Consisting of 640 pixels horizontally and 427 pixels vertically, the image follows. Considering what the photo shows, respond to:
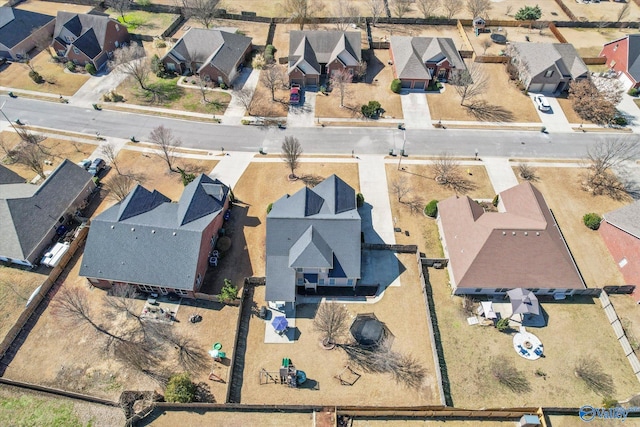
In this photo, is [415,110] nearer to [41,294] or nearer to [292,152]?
[292,152]

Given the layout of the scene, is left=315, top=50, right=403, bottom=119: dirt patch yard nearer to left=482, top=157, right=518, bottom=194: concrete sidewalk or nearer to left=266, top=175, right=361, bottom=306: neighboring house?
left=482, top=157, right=518, bottom=194: concrete sidewalk

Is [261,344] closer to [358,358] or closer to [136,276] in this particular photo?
[358,358]

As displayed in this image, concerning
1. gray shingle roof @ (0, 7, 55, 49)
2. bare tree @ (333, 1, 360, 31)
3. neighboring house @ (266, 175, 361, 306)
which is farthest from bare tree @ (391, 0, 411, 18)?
gray shingle roof @ (0, 7, 55, 49)

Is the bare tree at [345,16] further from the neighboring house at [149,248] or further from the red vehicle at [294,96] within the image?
the neighboring house at [149,248]

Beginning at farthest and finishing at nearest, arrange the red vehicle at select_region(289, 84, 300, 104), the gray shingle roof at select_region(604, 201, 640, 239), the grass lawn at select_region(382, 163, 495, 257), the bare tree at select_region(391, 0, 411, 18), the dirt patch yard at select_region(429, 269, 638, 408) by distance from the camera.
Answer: the bare tree at select_region(391, 0, 411, 18), the red vehicle at select_region(289, 84, 300, 104), the grass lawn at select_region(382, 163, 495, 257), the gray shingle roof at select_region(604, 201, 640, 239), the dirt patch yard at select_region(429, 269, 638, 408)

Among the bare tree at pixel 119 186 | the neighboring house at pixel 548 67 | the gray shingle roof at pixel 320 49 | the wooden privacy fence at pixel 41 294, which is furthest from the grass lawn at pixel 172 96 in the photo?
the neighboring house at pixel 548 67
